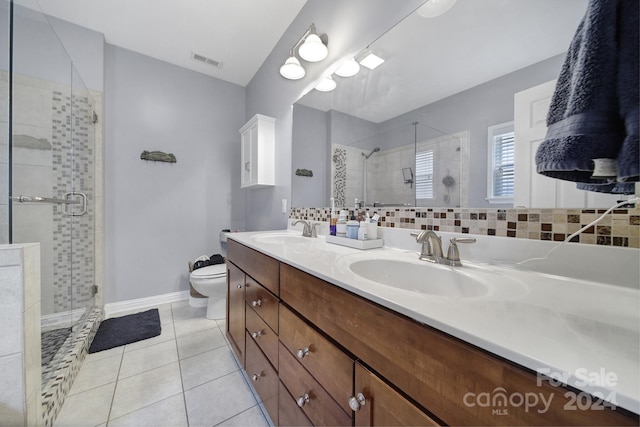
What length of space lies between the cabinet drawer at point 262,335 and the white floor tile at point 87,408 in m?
0.76

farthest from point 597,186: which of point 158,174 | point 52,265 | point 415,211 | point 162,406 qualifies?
point 158,174

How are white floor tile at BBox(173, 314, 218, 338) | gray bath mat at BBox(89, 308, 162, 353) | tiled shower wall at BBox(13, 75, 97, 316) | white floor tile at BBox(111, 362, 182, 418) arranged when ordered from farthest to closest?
white floor tile at BBox(173, 314, 218, 338) < gray bath mat at BBox(89, 308, 162, 353) < tiled shower wall at BBox(13, 75, 97, 316) < white floor tile at BBox(111, 362, 182, 418)

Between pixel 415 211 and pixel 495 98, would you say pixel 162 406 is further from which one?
pixel 495 98

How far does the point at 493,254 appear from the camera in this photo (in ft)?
2.47

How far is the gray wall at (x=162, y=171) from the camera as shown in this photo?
2.10 metres

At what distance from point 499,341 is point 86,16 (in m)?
3.11

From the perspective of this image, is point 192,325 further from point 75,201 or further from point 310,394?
point 310,394

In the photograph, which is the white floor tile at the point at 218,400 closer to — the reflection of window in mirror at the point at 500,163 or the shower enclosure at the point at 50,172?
the shower enclosure at the point at 50,172

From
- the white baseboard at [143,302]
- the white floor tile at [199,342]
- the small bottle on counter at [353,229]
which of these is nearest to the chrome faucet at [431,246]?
the small bottle on counter at [353,229]

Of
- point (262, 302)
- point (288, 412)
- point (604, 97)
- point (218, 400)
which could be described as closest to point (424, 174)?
point (604, 97)

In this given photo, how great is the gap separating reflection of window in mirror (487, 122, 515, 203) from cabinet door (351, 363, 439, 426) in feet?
2.23

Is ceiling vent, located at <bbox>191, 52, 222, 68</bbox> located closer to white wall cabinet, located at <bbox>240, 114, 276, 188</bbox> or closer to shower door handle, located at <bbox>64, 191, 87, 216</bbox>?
white wall cabinet, located at <bbox>240, 114, 276, 188</bbox>

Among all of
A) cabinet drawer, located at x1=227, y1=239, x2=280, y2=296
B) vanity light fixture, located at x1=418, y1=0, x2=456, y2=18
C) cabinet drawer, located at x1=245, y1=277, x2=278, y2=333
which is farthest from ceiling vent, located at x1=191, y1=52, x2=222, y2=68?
cabinet drawer, located at x1=245, y1=277, x2=278, y2=333

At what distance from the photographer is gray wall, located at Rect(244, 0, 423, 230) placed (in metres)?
1.18
